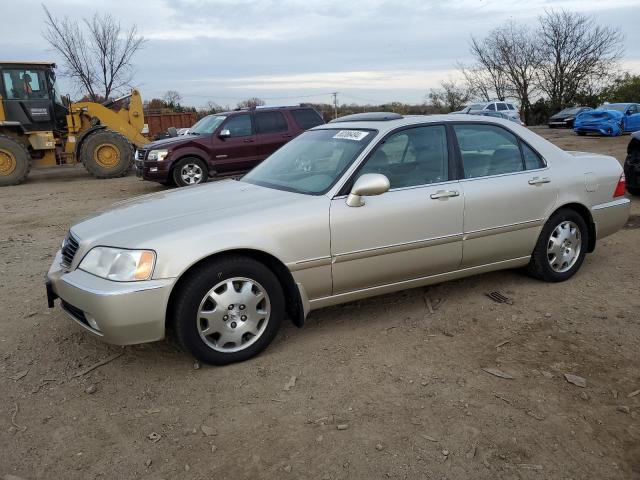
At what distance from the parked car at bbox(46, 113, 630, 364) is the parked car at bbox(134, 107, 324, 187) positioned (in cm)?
707

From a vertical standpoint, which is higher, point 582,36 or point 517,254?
point 582,36

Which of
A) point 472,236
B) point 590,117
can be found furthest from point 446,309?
point 590,117

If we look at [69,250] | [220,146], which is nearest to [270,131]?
[220,146]

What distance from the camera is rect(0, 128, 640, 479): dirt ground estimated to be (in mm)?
2518

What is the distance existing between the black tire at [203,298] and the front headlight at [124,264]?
0.81ft

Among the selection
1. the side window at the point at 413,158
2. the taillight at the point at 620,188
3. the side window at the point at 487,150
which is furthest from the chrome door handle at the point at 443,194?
the taillight at the point at 620,188

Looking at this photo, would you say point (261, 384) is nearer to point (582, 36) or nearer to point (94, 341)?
point (94, 341)

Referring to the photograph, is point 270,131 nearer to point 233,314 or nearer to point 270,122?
point 270,122

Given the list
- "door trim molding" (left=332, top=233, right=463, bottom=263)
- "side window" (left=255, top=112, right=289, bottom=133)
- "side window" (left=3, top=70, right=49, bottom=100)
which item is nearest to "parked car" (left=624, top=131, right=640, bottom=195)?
"door trim molding" (left=332, top=233, right=463, bottom=263)

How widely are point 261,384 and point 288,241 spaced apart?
90 cm

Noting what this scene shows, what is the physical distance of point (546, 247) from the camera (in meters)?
4.59

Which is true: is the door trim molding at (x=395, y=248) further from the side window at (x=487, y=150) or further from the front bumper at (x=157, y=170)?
the front bumper at (x=157, y=170)

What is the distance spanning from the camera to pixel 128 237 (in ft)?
10.7

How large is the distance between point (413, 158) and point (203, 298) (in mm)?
1873
